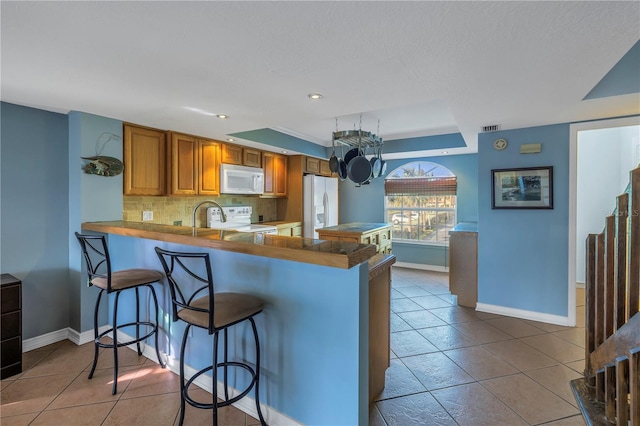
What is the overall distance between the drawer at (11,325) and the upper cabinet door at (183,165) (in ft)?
5.39

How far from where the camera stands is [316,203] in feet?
16.9

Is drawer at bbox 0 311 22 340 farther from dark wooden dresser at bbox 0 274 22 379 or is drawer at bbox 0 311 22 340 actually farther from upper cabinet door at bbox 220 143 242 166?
upper cabinet door at bbox 220 143 242 166

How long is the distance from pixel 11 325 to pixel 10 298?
0.21 metres

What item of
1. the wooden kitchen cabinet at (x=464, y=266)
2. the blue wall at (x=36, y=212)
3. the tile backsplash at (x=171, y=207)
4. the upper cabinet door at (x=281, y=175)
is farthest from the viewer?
the upper cabinet door at (x=281, y=175)

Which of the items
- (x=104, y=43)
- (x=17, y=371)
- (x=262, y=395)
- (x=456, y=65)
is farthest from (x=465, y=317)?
(x=17, y=371)

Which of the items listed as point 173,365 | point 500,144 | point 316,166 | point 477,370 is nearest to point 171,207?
point 173,365

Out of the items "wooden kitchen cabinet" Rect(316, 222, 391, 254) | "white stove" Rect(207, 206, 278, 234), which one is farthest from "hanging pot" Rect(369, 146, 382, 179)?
"white stove" Rect(207, 206, 278, 234)

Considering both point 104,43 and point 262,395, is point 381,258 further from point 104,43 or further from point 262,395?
point 104,43

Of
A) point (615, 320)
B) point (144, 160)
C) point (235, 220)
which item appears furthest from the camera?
point (235, 220)

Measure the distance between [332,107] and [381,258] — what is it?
4.40 ft

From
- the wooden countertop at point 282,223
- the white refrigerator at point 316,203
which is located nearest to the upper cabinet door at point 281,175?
the white refrigerator at point 316,203

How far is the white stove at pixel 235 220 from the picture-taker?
4125 millimetres

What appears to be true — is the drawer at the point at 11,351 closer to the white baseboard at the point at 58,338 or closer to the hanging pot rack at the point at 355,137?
the white baseboard at the point at 58,338

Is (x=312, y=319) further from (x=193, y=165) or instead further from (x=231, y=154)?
(x=231, y=154)
